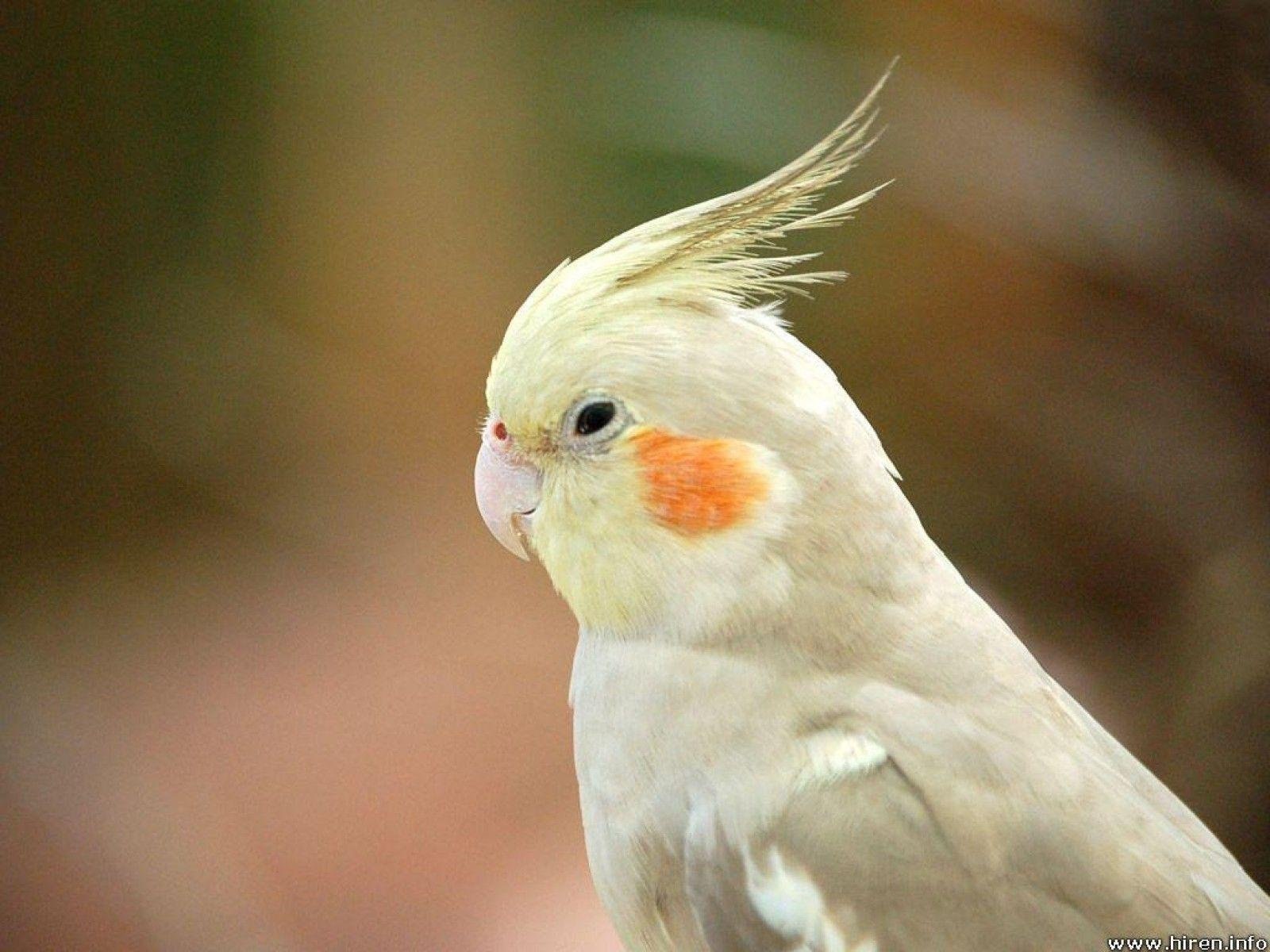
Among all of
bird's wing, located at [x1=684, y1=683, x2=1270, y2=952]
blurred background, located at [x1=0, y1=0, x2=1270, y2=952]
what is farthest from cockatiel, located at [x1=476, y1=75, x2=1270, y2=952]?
blurred background, located at [x1=0, y1=0, x2=1270, y2=952]

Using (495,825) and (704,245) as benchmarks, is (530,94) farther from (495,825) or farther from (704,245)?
(704,245)

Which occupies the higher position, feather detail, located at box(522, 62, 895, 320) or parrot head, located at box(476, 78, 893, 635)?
feather detail, located at box(522, 62, 895, 320)

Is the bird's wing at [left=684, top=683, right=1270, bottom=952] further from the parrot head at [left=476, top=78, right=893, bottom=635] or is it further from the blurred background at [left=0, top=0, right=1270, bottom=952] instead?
the blurred background at [left=0, top=0, right=1270, bottom=952]

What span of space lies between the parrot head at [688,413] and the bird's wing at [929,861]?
174 millimetres

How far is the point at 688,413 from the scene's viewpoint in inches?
45.1

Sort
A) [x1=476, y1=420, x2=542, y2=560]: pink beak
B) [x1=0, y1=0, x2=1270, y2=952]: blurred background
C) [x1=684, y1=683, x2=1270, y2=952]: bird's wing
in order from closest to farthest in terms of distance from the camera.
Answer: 1. [x1=684, y1=683, x2=1270, y2=952]: bird's wing
2. [x1=476, y1=420, x2=542, y2=560]: pink beak
3. [x1=0, y1=0, x2=1270, y2=952]: blurred background

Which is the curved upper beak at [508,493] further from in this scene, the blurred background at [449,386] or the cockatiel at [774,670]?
the blurred background at [449,386]

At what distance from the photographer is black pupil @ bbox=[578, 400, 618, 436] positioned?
1.17 metres

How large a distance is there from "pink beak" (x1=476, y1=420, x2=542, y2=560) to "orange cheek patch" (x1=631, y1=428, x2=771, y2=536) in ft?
0.39

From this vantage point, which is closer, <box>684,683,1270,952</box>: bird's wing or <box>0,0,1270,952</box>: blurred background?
<box>684,683,1270,952</box>: bird's wing

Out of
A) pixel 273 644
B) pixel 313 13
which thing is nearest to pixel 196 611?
pixel 273 644

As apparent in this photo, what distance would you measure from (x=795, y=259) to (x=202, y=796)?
208 centimetres

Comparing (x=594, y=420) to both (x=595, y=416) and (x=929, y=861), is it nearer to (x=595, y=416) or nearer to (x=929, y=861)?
(x=595, y=416)

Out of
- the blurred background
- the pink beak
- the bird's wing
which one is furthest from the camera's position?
the blurred background
